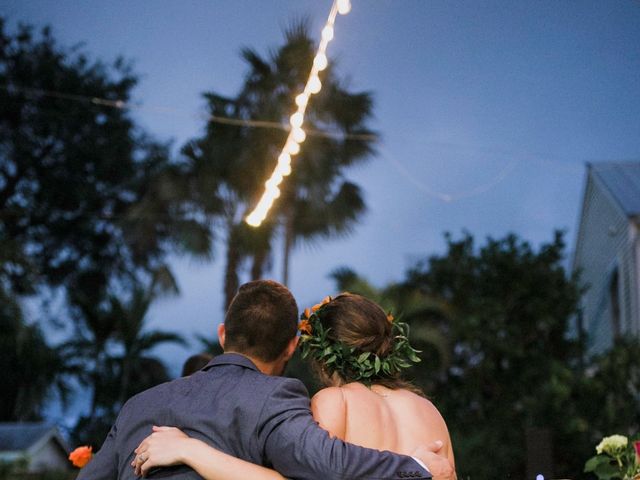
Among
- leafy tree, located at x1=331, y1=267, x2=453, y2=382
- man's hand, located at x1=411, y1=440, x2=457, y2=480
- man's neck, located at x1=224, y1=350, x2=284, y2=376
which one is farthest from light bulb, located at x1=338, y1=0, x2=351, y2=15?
leafy tree, located at x1=331, y1=267, x2=453, y2=382

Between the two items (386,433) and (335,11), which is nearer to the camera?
(386,433)

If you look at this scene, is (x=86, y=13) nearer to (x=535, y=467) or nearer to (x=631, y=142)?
(x=631, y=142)

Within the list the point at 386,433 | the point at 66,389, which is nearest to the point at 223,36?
the point at 66,389

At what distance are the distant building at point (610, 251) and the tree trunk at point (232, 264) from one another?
7.22 m

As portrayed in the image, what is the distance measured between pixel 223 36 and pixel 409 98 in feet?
20.2

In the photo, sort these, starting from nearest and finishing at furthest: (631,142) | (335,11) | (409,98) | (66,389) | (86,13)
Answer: (335,11) → (631,142) → (66,389) → (409,98) → (86,13)

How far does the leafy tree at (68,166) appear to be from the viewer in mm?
22844

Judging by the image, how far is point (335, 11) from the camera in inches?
255

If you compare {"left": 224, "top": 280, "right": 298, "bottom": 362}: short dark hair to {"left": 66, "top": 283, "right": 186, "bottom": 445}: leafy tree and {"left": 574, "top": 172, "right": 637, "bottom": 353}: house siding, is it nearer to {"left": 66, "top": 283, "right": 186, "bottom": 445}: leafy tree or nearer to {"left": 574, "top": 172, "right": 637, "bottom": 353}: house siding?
{"left": 574, "top": 172, "right": 637, "bottom": 353}: house siding

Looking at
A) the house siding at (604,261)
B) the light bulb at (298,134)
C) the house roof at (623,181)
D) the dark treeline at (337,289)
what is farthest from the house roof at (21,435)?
the house roof at (623,181)

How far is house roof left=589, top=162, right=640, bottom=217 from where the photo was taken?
14.4m

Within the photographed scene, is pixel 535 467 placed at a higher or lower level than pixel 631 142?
lower

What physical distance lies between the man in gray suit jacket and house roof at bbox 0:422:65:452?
45.1 feet

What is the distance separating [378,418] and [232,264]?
13.5 metres
